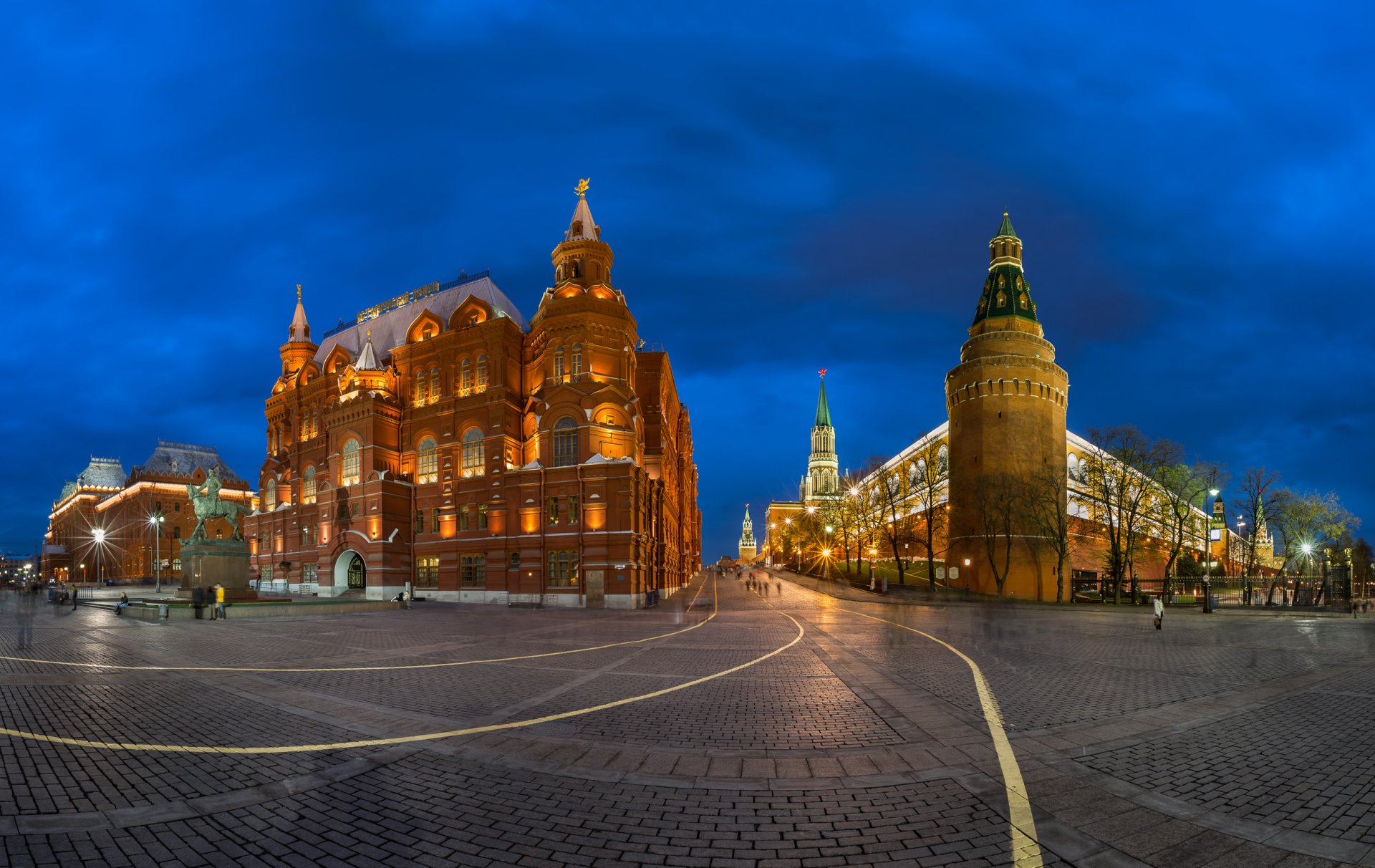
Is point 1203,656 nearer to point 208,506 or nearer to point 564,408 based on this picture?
point 564,408

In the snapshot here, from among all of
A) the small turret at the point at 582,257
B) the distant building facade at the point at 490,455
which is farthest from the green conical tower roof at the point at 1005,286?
the small turret at the point at 582,257

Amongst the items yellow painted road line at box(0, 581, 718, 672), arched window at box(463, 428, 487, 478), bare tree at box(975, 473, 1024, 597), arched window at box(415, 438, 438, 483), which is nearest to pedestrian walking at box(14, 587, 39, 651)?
yellow painted road line at box(0, 581, 718, 672)

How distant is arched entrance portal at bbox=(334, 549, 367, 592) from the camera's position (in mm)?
57281

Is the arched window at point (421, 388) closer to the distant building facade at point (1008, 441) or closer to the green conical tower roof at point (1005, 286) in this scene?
the distant building facade at point (1008, 441)

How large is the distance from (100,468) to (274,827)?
6736 inches

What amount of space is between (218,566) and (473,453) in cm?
1776

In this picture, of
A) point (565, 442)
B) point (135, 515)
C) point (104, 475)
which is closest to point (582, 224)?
point (565, 442)

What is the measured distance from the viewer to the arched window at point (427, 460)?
180 feet

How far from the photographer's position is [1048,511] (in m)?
56.8

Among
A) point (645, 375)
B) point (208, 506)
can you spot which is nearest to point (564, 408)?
point (645, 375)

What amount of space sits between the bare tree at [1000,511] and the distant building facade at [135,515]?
93.7m

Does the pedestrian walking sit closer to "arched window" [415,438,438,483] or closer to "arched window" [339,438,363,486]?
"arched window" [339,438,363,486]

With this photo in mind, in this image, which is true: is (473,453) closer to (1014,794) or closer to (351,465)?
(351,465)

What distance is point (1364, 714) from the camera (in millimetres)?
11617
